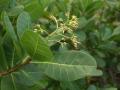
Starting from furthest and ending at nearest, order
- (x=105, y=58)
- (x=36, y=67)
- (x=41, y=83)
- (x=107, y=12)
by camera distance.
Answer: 1. (x=107, y=12)
2. (x=105, y=58)
3. (x=41, y=83)
4. (x=36, y=67)

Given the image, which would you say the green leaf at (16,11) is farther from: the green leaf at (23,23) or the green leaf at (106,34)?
the green leaf at (106,34)

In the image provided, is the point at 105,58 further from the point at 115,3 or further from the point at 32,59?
the point at 32,59

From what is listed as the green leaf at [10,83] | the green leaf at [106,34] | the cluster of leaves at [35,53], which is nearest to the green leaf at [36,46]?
the cluster of leaves at [35,53]

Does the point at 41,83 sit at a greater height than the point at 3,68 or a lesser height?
lesser

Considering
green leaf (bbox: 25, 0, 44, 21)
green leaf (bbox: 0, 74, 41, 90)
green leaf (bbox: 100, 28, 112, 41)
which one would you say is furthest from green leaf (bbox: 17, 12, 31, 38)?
green leaf (bbox: 100, 28, 112, 41)

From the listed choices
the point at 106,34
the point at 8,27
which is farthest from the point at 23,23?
the point at 106,34

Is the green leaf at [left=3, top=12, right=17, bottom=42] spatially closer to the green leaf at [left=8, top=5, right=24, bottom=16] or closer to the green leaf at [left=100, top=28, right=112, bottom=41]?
the green leaf at [left=8, top=5, right=24, bottom=16]

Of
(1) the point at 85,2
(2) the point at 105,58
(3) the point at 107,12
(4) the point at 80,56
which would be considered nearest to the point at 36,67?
(4) the point at 80,56
